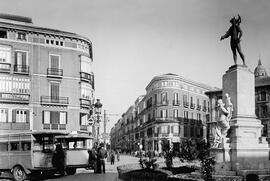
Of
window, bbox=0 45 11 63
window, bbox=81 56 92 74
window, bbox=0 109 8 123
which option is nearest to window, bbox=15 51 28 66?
window, bbox=0 45 11 63

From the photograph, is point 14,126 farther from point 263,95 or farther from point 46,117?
point 263,95

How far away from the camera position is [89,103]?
46.7 metres

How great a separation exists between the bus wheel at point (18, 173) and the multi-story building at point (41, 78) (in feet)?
76.3

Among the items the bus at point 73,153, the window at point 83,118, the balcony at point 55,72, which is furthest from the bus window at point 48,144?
the window at point 83,118

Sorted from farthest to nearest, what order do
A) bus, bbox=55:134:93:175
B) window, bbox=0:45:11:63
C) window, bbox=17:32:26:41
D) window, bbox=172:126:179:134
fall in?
window, bbox=172:126:179:134 < window, bbox=17:32:26:41 < window, bbox=0:45:11:63 < bus, bbox=55:134:93:175

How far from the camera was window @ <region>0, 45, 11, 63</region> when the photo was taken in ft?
133

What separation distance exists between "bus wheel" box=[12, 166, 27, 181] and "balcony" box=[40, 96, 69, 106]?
2517cm

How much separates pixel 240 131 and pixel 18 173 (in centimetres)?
1028

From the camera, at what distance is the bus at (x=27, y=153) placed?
1728cm

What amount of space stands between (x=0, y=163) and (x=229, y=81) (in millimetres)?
11397

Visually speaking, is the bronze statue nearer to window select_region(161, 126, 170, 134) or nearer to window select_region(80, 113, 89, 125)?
window select_region(80, 113, 89, 125)

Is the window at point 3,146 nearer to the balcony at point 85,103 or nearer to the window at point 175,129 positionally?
the balcony at point 85,103

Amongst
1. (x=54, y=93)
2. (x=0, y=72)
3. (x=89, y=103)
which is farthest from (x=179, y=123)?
(x=0, y=72)

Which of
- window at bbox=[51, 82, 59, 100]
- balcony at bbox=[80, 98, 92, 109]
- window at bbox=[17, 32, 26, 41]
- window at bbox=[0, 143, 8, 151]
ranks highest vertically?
window at bbox=[17, 32, 26, 41]
